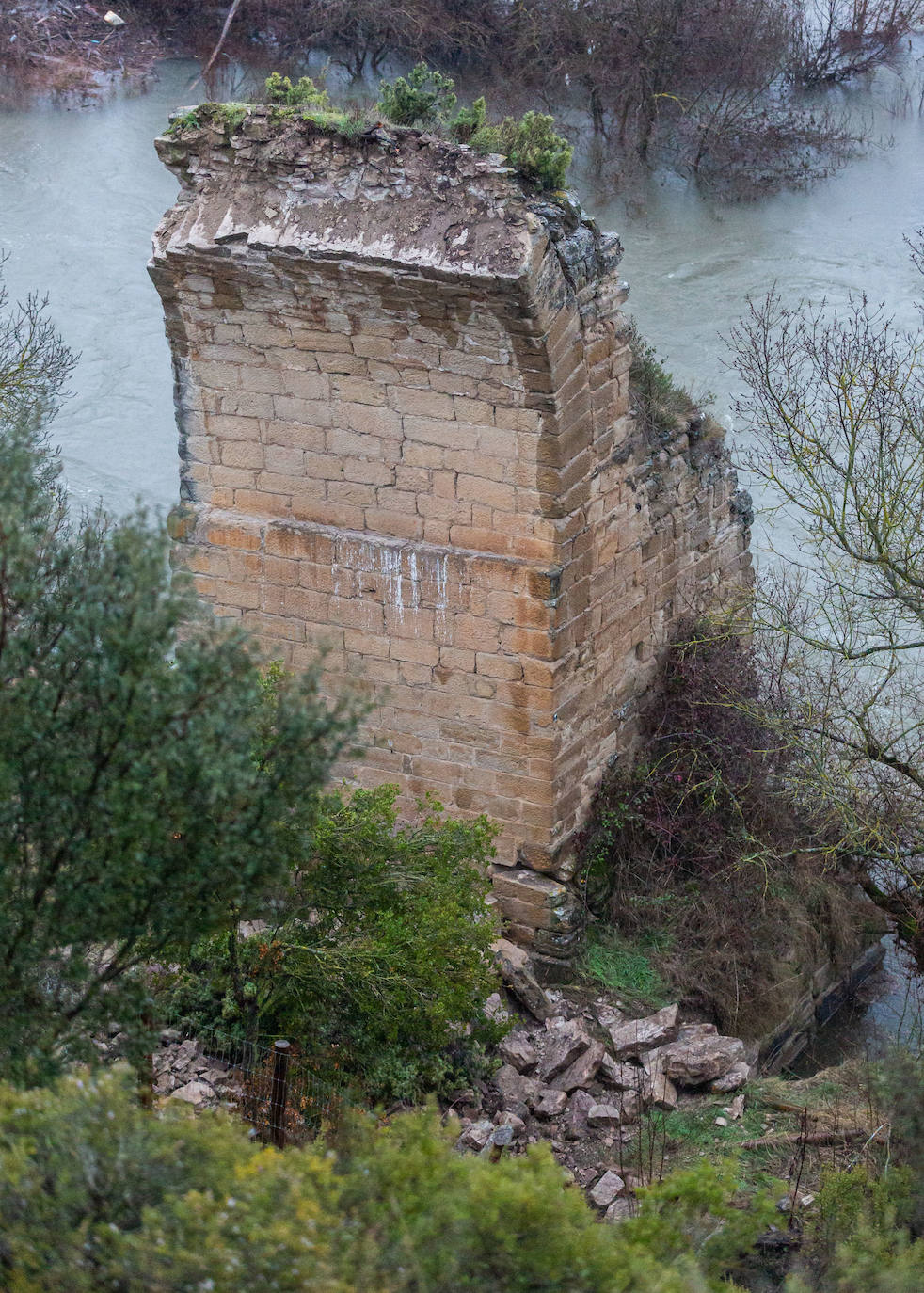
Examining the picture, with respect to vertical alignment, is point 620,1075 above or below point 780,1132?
above

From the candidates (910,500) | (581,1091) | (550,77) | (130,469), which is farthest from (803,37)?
(581,1091)

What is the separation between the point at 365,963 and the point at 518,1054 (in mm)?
1222

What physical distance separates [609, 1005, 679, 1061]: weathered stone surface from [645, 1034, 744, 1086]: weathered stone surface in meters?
0.06

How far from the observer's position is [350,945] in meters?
5.83

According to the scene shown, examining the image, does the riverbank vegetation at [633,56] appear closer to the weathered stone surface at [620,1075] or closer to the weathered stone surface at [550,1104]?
the weathered stone surface at [620,1075]

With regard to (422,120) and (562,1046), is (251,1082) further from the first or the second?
(422,120)

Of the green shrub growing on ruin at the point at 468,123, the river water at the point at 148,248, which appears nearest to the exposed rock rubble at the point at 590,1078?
the green shrub growing on ruin at the point at 468,123

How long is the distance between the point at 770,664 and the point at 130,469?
8.27 meters

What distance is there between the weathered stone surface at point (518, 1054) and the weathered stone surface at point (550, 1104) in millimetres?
159

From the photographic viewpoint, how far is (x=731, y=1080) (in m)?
6.65

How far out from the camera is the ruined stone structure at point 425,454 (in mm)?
6488

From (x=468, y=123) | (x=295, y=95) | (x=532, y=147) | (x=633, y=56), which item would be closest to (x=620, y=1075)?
(x=532, y=147)

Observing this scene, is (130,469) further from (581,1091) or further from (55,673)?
(55,673)

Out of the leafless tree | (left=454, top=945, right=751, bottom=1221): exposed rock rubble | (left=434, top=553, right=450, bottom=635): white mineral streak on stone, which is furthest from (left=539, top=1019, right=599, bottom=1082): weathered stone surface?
the leafless tree
